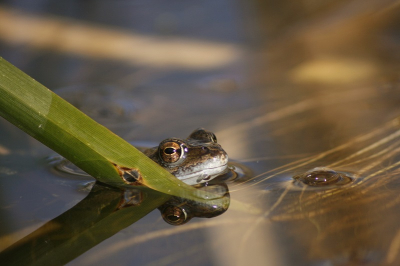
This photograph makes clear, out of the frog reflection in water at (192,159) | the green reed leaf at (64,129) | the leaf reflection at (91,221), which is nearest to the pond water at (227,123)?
the leaf reflection at (91,221)

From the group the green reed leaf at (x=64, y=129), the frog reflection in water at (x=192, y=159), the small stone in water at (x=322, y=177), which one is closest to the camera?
the green reed leaf at (x=64, y=129)

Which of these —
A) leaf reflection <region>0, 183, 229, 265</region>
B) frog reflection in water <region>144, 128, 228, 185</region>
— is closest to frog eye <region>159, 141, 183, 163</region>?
frog reflection in water <region>144, 128, 228, 185</region>

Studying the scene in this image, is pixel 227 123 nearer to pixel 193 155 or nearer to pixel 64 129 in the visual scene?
pixel 193 155

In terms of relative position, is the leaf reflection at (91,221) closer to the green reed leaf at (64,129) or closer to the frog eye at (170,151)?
the green reed leaf at (64,129)

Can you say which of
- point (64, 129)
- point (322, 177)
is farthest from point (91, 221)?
point (322, 177)

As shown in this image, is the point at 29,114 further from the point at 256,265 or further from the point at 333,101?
the point at 333,101

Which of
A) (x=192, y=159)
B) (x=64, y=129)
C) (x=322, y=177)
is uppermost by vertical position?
(x=64, y=129)

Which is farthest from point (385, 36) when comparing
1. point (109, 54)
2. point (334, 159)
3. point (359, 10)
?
point (109, 54)
